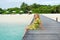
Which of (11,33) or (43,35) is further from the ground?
(43,35)

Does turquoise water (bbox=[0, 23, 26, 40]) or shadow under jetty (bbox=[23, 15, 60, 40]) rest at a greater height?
shadow under jetty (bbox=[23, 15, 60, 40])

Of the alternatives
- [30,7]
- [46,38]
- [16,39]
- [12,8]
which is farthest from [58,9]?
[46,38]

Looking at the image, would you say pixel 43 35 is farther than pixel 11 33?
No

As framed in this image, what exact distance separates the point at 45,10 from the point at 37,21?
4067cm

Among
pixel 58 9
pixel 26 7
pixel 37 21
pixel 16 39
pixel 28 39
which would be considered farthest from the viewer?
pixel 26 7

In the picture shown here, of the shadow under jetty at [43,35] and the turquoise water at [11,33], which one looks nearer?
the shadow under jetty at [43,35]

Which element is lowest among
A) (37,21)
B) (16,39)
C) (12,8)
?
(12,8)

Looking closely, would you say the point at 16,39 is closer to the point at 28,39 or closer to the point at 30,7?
the point at 28,39

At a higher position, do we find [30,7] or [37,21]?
[37,21]

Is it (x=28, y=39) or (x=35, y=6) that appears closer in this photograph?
(x=28, y=39)

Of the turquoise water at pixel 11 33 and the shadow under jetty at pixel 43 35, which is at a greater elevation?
the shadow under jetty at pixel 43 35

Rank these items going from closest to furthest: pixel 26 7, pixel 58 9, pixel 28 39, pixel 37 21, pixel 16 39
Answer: pixel 28 39
pixel 37 21
pixel 16 39
pixel 58 9
pixel 26 7

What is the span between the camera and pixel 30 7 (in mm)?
53031

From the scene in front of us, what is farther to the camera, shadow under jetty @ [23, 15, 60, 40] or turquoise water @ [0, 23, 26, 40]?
turquoise water @ [0, 23, 26, 40]
